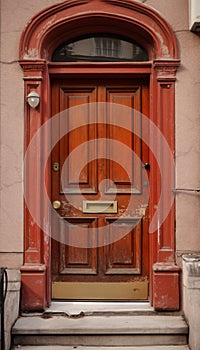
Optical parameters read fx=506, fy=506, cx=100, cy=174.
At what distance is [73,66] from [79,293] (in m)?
2.27

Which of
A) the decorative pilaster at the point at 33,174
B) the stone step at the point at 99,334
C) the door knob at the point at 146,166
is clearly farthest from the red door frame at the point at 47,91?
the stone step at the point at 99,334

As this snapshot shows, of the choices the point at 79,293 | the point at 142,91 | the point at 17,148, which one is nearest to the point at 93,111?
the point at 142,91

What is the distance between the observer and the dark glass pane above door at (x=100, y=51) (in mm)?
5094

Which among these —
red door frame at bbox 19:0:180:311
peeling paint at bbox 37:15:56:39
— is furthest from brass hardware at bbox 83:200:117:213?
peeling paint at bbox 37:15:56:39

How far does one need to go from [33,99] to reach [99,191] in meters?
1.13

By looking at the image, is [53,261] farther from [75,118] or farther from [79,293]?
[75,118]

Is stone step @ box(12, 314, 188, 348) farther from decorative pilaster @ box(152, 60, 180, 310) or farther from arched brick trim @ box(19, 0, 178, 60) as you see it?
arched brick trim @ box(19, 0, 178, 60)

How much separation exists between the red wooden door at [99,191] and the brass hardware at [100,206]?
0.03 ft

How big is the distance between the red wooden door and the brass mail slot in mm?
10

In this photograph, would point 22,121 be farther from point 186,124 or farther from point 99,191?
point 186,124

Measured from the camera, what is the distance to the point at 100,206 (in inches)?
202

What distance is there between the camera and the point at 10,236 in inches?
192

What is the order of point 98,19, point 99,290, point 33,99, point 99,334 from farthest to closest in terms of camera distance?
point 99,290 < point 98,19 < point 33,99 < point 99,334

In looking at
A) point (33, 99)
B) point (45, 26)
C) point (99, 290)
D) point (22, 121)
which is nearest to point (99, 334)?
point (99, 290)
